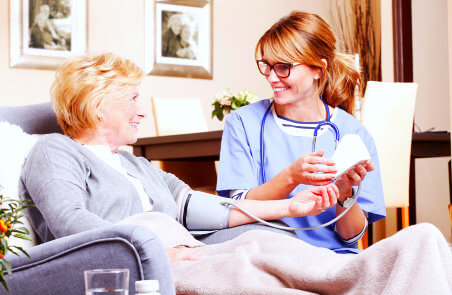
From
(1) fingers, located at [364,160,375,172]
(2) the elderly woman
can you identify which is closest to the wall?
(2) the elderly woman

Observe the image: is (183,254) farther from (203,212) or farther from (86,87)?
(86,87)

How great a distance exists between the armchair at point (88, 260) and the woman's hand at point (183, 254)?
0.91 feet

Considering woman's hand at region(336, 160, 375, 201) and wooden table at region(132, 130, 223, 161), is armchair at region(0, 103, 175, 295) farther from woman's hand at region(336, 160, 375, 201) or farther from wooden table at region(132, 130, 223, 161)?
wooden table at region(132, 130, 223, 161)

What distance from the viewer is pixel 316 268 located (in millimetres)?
1226

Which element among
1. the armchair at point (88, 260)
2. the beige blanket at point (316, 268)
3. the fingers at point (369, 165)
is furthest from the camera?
the fingers at point (369, 165)

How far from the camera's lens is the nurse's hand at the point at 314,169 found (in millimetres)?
1695

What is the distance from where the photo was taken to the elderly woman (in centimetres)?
112

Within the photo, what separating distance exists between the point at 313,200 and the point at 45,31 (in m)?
3.57

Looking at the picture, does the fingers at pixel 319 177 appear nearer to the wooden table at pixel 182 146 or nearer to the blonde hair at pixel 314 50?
the blonde hair at pixel 314 50

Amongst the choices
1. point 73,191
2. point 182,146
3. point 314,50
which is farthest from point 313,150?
point 182,146

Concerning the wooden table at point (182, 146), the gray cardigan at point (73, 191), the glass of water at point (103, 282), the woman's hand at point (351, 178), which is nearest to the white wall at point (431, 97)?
the wooden table at point (182, 146)

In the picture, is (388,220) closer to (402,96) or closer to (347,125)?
(402,96)

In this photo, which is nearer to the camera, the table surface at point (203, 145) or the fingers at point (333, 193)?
the fingers at point (333, 193)

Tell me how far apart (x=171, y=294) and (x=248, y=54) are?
4475 millimetres
